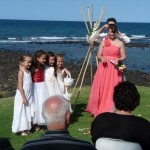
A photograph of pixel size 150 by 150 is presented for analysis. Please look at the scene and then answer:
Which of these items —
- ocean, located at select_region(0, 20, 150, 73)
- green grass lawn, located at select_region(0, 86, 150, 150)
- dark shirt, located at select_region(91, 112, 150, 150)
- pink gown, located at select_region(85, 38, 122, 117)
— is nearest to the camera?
dark shirt, located at select_region(91, 112, 150, 150)

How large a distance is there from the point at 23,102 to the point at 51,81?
120 cm

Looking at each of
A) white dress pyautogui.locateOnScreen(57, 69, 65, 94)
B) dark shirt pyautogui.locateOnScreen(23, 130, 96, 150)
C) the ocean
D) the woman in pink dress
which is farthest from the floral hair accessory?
the ocean

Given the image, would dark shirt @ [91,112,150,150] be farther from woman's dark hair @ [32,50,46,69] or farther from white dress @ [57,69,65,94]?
white dress @ [57,69,65,94]

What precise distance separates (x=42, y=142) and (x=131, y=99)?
157 cm

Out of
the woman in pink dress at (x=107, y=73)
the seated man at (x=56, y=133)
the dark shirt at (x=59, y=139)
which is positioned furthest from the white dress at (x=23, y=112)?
the dark shirt at (x=59, y=139)

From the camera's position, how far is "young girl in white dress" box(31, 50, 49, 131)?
10711 mm

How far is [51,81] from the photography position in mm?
11281

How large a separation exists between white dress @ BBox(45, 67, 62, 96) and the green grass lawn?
994 mm

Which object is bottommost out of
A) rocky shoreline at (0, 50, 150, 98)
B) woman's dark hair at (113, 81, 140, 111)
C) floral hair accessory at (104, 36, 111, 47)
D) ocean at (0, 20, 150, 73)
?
ocean at (0, 20, 150, 73)

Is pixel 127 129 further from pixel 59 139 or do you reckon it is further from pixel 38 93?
pixel 38 93

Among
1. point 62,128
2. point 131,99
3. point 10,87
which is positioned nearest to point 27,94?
point 131,99

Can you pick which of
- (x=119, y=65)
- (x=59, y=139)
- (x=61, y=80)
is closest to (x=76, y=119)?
(x=61, y=80)

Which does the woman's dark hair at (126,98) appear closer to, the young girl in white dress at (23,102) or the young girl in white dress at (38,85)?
the young girl in white dress at (23,102)

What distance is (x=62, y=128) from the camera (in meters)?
4.54
